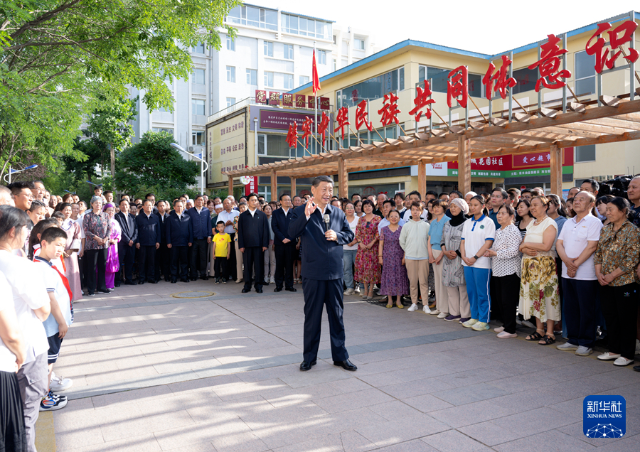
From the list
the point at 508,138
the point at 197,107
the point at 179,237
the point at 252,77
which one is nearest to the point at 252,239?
the point at 179,237

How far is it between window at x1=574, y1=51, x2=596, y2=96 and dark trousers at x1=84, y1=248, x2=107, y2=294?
18.0 m

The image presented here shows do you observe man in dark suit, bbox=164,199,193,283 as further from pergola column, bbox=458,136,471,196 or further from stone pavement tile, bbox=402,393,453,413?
stone pavement tile, bbox=402,393,453,413

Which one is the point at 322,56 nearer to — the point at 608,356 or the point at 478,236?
the point at 478,236

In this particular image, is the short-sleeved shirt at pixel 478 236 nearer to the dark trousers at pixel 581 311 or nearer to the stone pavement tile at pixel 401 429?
the dark trousers at pixel 581 311

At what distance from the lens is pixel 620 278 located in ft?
16.0

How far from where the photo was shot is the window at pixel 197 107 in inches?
1533

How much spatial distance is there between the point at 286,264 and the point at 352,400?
596 cm

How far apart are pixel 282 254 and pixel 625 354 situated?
21.1 ft

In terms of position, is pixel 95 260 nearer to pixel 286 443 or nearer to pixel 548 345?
pixel 286 443

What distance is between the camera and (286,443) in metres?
A: 3.27

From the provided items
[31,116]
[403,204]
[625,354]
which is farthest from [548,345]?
[31,116]

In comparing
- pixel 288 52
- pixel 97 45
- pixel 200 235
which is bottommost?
pixel 200 235

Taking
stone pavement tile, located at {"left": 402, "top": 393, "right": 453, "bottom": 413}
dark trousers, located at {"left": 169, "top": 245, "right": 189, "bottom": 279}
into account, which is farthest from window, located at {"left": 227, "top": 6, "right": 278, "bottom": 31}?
stone pavement tile, located at {"left": 402, "top": 393, "right": 453, "bottom": 413}

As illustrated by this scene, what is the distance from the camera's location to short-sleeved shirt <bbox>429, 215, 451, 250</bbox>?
739 centimetres
